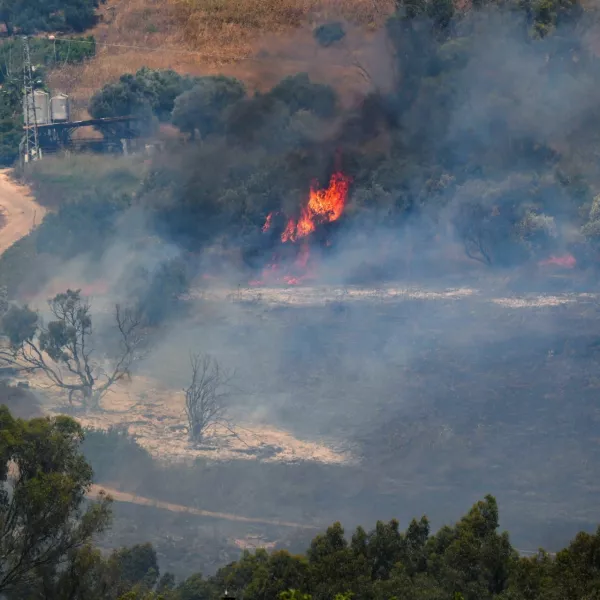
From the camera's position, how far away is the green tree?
27406 mm

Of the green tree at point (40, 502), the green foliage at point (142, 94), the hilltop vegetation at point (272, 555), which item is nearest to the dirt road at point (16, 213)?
the green foliage at point (142, 94)

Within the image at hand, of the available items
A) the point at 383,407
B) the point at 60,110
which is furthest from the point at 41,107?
the point at 383,407

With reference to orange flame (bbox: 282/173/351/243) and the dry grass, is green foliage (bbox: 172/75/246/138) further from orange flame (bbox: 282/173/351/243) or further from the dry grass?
orange flame (bbox: 282/173/351/243)

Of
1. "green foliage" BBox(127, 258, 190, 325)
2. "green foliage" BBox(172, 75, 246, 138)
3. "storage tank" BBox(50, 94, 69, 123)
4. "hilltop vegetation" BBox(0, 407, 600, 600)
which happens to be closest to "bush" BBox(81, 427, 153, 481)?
"green foliage" BBox(127, 258, 190, 325)

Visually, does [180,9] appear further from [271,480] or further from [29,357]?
[271,480]

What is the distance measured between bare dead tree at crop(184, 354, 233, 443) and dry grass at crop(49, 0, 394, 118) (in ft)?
73.7

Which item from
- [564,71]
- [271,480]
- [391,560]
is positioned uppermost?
[564,71]

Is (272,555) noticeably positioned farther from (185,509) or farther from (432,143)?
(432,143)

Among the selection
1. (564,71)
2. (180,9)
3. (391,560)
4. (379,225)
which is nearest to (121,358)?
(379,225)

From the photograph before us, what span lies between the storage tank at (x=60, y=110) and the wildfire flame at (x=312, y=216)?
22322 millimetres

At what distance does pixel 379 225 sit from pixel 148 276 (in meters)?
13.1

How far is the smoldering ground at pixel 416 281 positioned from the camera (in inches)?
1804

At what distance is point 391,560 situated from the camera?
28812 millimetres

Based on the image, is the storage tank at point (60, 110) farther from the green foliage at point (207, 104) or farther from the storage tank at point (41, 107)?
the green foliage at point (207, 104)
